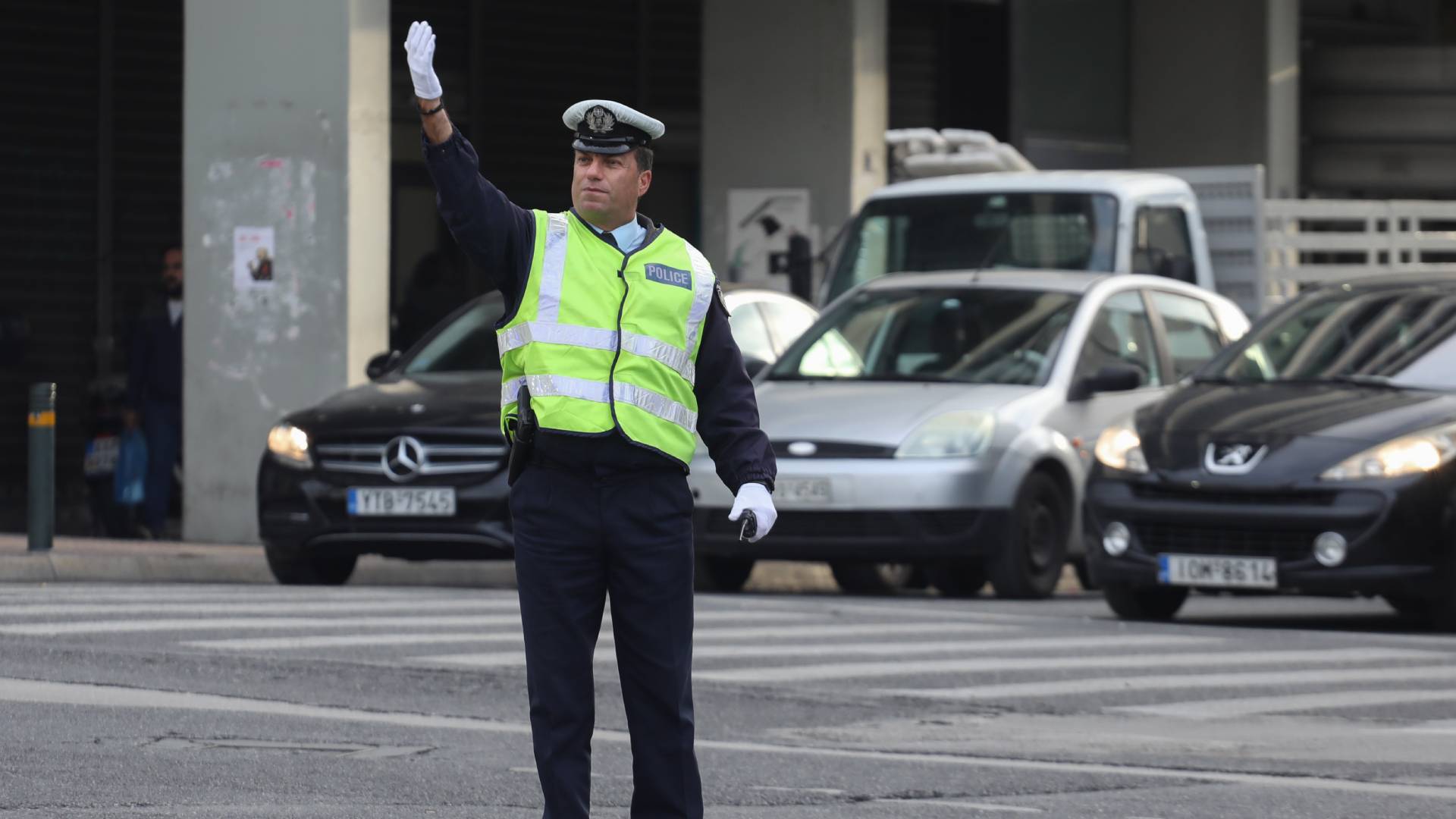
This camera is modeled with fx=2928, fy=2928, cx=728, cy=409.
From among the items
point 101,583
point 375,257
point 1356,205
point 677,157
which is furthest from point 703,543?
point 677,157

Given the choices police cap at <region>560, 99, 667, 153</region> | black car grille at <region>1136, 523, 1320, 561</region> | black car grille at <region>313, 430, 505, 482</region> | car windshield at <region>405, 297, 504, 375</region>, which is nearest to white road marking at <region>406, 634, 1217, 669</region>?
black car grille at <region>1136, 523, 1320, 561</region>

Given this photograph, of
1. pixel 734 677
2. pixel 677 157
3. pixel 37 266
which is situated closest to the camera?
pixel 734 677

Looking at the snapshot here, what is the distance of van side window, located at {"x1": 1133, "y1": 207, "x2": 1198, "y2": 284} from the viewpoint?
17516 mm

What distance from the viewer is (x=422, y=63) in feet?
18.9

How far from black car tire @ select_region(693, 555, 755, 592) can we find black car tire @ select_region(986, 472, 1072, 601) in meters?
1.44

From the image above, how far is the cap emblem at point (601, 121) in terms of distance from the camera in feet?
19.3

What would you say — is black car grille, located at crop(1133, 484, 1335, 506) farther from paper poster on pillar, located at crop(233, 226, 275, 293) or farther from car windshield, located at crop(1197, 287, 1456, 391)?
paper poster on pillar, located at crop(233, 226, 275, 293)

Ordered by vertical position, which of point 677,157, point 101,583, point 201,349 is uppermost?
A: point 677,157

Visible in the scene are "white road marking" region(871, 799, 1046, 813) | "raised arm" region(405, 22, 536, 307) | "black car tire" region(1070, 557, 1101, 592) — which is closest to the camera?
"raised arm" region(405, 22, 536, 307)

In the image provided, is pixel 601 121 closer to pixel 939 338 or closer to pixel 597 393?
pixel 597 393

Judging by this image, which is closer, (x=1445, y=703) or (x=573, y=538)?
(x=573, y=538)

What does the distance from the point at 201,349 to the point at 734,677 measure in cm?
854

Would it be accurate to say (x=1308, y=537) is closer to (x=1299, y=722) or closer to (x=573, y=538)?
(x=1299, y=722)

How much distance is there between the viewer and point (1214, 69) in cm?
2753
